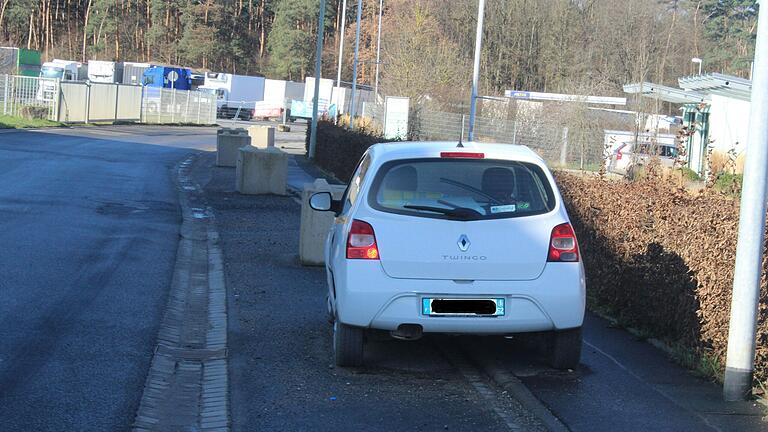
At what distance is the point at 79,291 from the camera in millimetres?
9422

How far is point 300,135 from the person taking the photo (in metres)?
57.6

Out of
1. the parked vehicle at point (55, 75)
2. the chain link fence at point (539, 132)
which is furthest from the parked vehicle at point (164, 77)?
the chain link fence at point (539, 132)

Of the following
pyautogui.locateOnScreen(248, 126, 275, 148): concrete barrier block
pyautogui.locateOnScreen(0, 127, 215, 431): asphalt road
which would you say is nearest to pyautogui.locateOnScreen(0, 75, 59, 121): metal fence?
pyautogui.locateOnScreen(248, 126, 275, 148): concrete barrier block

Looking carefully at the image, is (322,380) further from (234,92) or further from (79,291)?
(234,92)

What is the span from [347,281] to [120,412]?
5.50 feet

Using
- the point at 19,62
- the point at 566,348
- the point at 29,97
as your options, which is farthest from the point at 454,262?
the point at 19,62

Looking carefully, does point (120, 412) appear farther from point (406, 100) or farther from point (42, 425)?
point (406, 100)

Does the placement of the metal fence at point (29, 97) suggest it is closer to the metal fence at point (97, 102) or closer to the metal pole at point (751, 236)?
the metal fence at point (97, 102)

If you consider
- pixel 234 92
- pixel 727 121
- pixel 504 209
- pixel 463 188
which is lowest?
pixel 504 209

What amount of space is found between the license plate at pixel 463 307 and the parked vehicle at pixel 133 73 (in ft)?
226

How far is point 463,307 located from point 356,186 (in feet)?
5.12

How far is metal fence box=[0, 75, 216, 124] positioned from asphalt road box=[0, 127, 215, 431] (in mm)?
25873

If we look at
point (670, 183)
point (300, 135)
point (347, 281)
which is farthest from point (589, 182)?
point (300, 135)

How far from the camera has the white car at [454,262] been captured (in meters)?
6.49
